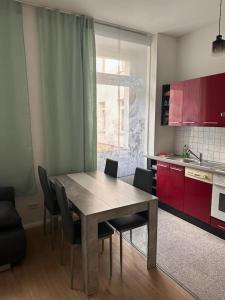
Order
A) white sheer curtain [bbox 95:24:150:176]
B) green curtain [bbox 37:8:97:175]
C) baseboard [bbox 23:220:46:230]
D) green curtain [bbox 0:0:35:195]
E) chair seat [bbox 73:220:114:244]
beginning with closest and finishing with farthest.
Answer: chair seat [bbox 73:220:114:244] → green curtain [bbox 0:0:35:195] → green curtain [bbox 37:8:97:175] → baseboard [bbox 23:220:46:230] → white sheer curtain [bbox 95:24:150:176]

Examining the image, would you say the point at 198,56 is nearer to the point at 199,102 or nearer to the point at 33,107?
the point at 199,102

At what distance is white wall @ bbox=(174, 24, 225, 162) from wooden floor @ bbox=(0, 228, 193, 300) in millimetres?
1991

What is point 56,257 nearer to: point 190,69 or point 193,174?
point 193,174

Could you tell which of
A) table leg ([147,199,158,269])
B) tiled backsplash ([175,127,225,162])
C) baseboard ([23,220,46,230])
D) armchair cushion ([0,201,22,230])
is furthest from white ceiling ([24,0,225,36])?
baseboard ([23,220,46,230])

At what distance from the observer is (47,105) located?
2.98 metres

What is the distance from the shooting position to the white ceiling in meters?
2.69

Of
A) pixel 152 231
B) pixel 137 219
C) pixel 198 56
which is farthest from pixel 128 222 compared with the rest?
pixel 198 56

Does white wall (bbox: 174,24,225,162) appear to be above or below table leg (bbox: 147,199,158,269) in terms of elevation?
above

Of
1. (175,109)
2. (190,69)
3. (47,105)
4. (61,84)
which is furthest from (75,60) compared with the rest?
(190,69)

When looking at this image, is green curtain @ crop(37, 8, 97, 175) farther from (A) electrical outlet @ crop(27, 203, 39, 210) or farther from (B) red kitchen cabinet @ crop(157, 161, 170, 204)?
(B) red kitchen cabinet @ crop(157, 161, 170, 204)

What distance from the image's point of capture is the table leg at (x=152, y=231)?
86.4 inches

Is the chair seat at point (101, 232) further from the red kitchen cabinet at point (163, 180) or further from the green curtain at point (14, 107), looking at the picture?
the red kitchen cabinet at point (163, 180)

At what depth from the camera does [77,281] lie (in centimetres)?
208

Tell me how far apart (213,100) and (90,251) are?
2.43m
